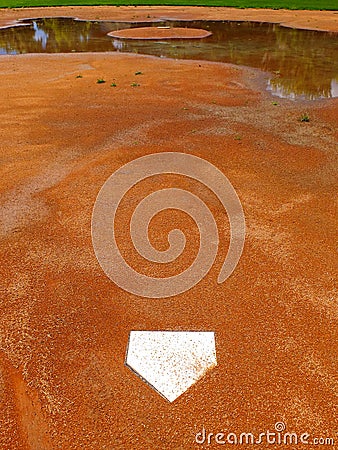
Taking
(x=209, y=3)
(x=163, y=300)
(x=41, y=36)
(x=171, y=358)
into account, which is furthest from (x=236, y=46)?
(x=209, y=3)

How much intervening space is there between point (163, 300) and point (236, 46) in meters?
20.0

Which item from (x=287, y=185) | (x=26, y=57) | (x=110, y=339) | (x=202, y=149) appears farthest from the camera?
(x=26, y=57)

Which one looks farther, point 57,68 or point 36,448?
point 57,68

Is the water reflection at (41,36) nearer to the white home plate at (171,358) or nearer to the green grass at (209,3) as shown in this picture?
the green grass at (209,3)

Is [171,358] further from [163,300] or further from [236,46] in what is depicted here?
[236,46]

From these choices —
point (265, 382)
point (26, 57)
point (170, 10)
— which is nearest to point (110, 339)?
point (265, 382)

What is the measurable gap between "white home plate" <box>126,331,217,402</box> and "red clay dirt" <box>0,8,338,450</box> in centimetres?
8

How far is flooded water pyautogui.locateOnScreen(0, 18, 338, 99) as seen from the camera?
14297 mm

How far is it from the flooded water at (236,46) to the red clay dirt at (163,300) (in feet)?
17.3

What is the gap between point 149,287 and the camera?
4.66m

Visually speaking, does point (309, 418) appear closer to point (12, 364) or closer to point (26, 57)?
point (12, 364)

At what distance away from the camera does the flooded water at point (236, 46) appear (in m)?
14.3

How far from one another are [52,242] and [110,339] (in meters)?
2.07

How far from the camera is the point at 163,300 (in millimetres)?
4473
